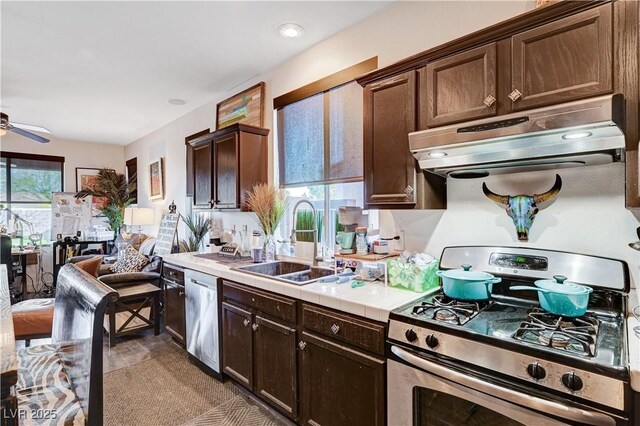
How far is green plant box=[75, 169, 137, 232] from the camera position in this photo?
6418 millimetres

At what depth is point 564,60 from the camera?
4.45 feet

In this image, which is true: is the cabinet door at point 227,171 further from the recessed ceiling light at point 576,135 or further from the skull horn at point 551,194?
the recessed ceiling light at point 576,135

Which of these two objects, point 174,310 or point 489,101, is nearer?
point 489,101

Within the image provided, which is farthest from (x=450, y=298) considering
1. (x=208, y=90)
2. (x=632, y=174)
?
(x=208, y=90)

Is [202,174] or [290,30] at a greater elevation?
[290,30]

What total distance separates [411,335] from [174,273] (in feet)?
8.56

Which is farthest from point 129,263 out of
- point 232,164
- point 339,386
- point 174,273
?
point 339,386

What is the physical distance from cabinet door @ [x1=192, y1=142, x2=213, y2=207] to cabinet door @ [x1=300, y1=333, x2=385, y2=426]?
7.22 ft

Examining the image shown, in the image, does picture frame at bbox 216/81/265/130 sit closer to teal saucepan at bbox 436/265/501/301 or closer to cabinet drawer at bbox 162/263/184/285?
cabinet drawer at bbox 162/263/184/285

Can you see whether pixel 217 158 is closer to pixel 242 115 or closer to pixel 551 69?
pixel 242 115

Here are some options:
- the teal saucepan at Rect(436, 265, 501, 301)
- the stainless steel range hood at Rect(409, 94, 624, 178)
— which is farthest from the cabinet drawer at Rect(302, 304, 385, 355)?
the stainless steel range hood at Rect(409, 94, 624, 178)

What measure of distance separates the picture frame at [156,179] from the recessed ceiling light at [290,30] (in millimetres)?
3551

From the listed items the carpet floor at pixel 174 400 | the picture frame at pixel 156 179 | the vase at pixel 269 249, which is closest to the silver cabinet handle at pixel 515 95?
the vase at pixel 269 249

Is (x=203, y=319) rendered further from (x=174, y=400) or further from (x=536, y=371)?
(x=536, y=371)
